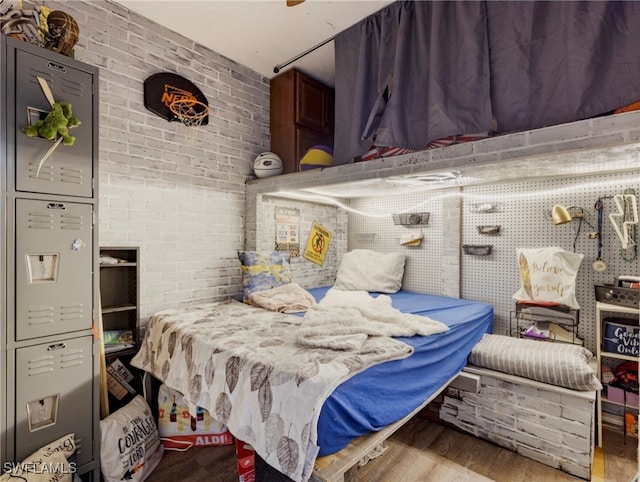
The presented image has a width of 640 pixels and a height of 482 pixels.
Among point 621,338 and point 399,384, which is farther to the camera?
point 621,338

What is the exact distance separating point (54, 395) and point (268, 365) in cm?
119

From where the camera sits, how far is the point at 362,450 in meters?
1.26

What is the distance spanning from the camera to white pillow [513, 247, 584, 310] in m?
2.36

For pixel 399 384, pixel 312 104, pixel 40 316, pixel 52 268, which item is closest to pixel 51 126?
pixel 52 268

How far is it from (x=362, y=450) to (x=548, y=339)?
6.35 ft

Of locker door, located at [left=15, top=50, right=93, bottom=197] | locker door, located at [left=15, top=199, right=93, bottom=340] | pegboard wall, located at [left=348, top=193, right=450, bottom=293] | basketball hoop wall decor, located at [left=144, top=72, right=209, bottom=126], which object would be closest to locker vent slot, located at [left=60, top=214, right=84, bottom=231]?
locker door, located at [left=15, top=199, right=93, bottom=340]

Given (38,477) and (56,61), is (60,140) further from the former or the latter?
(38,477)

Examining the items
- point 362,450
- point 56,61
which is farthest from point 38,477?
point 56,61

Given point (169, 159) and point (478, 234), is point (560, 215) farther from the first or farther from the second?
point (169, 159)

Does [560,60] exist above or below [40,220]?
above

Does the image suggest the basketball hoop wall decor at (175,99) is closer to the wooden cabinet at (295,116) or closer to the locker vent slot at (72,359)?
the wooden cabinet at (295,116)

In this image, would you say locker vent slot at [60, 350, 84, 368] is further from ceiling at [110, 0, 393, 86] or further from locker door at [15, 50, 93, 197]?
ceiling at [110, 0, 393, 86]

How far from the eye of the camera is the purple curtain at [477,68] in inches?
66.7

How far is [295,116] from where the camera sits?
3.30 m
